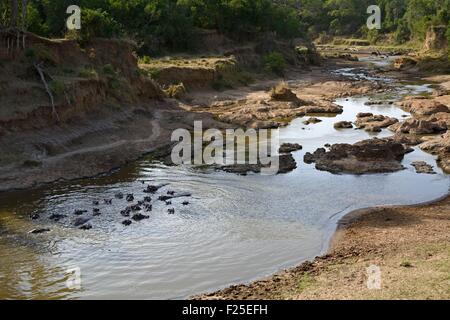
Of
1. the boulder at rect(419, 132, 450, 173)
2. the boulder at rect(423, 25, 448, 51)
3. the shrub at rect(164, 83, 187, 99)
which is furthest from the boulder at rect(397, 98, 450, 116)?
the boulder at rect(423, 25, 448, 51)

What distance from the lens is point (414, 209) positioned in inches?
821

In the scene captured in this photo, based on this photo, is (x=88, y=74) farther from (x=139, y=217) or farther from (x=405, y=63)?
(x=405, y=63)

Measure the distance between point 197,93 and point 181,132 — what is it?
44.9ft

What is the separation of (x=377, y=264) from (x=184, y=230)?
613 cm

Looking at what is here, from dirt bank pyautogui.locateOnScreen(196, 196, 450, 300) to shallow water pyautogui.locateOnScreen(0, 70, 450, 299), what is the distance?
77cm

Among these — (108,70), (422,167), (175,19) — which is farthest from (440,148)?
(175,19)

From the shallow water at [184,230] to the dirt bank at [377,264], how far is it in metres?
0.77

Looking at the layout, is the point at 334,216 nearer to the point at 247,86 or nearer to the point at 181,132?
the point at 181,132

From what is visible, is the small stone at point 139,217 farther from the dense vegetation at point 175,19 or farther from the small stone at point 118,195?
the dense vegetation at point 175,19

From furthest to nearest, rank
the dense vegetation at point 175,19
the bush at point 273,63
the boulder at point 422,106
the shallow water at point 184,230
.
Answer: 1. the bush at point 273,63
2. the boulder at point 422,106
3. the dense vegetation at point 175,19
4. the shallow water at point 184,230

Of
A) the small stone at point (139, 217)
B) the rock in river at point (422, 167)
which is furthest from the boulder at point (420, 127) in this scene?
the small stone at point (139, 217)

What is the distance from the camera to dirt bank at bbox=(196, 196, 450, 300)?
12.9 metres

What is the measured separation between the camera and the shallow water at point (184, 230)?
15023 mm
